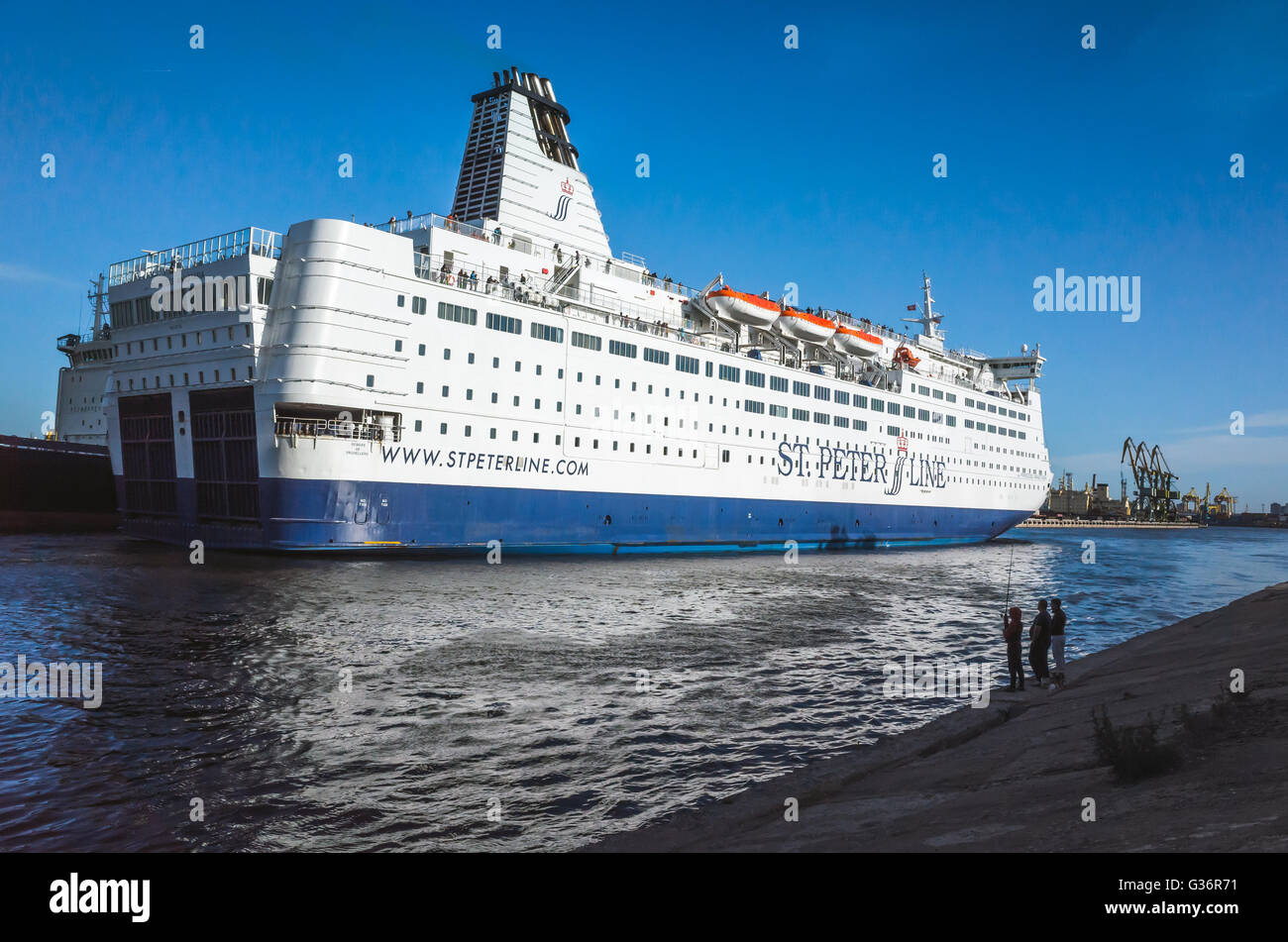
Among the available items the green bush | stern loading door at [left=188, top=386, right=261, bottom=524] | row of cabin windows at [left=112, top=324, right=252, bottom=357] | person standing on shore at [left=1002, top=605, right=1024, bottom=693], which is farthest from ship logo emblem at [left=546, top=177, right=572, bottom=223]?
the green bush

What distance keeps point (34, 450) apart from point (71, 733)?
1429 inches

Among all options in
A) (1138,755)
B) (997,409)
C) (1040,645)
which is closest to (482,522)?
(1040,645)

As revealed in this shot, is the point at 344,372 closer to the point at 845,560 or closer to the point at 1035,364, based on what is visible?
the point at 845,560

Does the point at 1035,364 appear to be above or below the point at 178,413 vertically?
above

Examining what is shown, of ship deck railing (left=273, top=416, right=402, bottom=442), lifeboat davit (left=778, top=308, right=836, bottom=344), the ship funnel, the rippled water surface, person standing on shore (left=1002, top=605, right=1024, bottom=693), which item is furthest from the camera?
lifeboat davit (left=778, top=308, right=836, bottom=344)

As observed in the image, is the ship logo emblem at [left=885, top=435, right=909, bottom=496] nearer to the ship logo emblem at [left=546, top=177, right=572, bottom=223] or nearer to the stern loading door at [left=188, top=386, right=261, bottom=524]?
the ship logo emblem at [left=546, top=177, right=572, bottom=223]

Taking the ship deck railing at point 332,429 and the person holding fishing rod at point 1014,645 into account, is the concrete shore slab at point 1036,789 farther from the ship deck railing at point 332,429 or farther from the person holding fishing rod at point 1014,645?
the ship deck railing at point 332,429

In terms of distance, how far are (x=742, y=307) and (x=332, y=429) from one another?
2430 cm

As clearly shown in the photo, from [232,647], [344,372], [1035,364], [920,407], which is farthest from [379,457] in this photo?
[1035,364]

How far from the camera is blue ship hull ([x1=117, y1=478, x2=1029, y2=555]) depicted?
998 inches

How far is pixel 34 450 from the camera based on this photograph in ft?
119

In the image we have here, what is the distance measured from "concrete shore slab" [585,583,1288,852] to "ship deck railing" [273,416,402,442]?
71.5 ft

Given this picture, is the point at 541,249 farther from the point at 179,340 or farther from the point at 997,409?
the point at 997,409

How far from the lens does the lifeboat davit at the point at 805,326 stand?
4469 centimetres
